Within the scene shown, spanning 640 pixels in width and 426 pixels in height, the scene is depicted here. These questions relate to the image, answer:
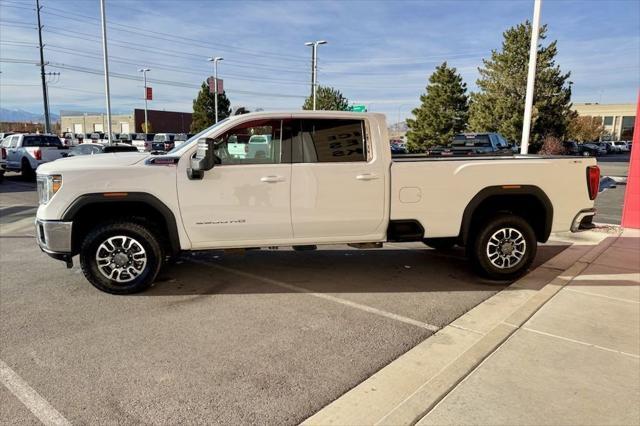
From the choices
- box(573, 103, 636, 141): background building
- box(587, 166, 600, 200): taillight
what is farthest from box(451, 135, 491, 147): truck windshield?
box(573, 103, 636, 141): background building

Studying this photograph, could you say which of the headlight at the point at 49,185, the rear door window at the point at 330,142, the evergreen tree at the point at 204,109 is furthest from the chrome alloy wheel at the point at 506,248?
the evergreen tree at the point at 204,109

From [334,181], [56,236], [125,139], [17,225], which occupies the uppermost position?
[125,139]

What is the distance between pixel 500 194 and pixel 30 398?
199 inches

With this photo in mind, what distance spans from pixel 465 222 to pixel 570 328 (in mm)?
1711

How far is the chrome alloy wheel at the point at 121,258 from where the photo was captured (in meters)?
5.25

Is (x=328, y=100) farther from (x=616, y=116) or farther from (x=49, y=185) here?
(x=616, y=116)

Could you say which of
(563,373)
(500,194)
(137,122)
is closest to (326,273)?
(500,194)

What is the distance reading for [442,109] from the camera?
3747 cm

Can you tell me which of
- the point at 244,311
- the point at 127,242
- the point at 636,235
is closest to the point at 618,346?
the point at 244,311

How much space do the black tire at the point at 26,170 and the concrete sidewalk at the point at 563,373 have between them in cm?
1942

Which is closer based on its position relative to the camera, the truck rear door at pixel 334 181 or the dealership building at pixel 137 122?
the truck rear door at pixel 334 181

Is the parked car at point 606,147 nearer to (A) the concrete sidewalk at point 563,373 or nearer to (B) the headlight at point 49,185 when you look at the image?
(A) the concrete sidewalk at point 563,373

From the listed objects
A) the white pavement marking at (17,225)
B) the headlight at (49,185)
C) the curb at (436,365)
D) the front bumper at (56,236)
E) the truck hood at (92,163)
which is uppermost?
the truck hood at (92,163)

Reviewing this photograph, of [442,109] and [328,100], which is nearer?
[442,109]
